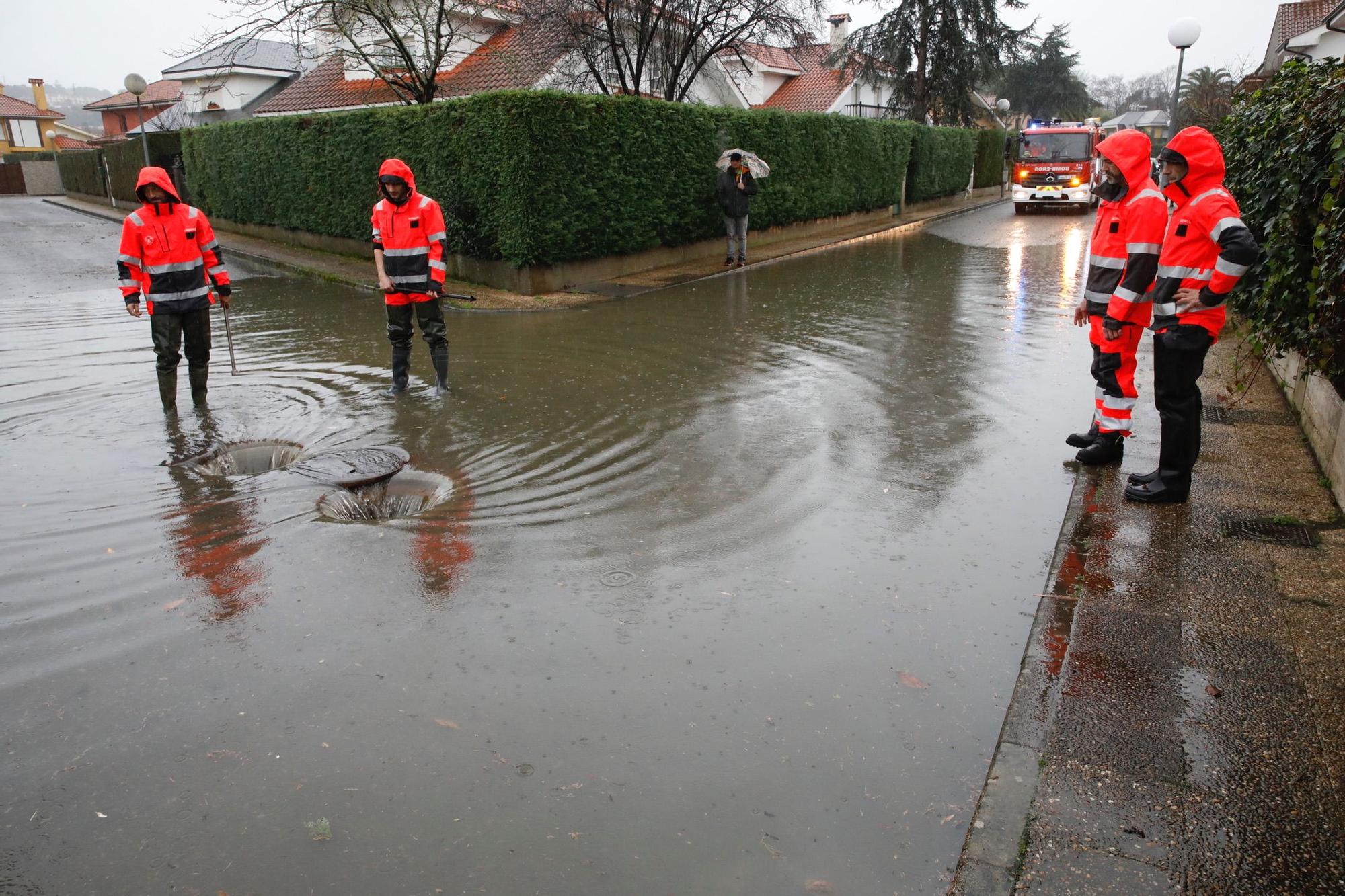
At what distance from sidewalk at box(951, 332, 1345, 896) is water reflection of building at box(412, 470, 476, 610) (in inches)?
99.8

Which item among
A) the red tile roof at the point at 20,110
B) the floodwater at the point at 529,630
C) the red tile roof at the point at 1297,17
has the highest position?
the red tile roof at the point at 20,110

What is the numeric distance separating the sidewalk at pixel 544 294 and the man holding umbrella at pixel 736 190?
61 centimetres

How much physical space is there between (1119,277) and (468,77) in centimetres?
2416

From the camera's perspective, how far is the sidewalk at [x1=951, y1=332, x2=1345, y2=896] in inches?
98.7

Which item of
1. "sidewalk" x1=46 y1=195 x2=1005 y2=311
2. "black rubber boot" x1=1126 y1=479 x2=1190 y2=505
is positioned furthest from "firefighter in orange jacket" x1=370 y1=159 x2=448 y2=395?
"black rubber boot" x1=1126 y1=479 x2=1190 y2=505

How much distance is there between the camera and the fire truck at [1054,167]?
93.8 feet

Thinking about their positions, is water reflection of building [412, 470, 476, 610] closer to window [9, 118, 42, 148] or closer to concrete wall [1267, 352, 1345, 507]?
concrete wall [1267, 352, 1345, 507]

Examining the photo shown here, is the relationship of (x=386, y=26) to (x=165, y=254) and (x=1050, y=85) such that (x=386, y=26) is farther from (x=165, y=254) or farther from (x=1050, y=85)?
(x=1050, y=85)

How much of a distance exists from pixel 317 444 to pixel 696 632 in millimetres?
3780

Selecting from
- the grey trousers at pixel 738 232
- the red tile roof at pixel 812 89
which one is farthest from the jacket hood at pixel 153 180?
the red tile roof at pixel 812 89

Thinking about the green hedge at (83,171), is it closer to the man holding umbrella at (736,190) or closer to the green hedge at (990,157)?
the man holding umbrella at (736,190)

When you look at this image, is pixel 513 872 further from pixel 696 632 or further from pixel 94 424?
pixel 94 424

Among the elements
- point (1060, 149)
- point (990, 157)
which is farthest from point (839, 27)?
point (1060, 149)

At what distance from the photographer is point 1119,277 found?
5.47m
